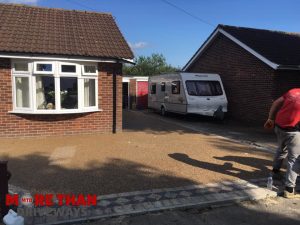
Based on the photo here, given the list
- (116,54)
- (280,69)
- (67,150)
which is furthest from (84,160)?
(280,69)

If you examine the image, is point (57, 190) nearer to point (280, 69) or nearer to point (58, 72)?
point (58, 72)

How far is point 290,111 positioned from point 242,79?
10.7 metres

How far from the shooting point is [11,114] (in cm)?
1060

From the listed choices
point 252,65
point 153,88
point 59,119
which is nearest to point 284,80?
point 252,65

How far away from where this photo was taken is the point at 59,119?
11070 mm

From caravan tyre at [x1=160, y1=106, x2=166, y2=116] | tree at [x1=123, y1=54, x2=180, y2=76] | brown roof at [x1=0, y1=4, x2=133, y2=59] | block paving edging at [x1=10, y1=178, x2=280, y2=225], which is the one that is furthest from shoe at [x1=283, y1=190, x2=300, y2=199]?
tree at [x1=123, y1=54, x2=180, y2=76]

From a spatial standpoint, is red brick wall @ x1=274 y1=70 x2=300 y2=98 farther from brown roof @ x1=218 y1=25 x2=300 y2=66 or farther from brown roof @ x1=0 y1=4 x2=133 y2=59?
brown roof @ x1=0 y1=4 x2=133 y2=59

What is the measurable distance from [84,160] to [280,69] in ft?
31.0

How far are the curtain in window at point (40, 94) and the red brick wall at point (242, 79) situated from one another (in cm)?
885

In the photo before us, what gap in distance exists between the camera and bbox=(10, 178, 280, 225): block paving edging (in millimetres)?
4941

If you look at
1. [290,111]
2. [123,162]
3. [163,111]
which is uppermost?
[290,111]

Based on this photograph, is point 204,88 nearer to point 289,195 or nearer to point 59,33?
point 59,33

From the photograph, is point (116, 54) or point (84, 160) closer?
point (84, 160)

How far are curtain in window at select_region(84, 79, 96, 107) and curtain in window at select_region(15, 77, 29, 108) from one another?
1760 millimetres
